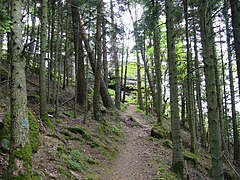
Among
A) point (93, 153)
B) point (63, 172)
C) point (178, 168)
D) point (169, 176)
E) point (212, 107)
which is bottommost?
point (169, 176)

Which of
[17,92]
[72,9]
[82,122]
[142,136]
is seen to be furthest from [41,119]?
[72,9]

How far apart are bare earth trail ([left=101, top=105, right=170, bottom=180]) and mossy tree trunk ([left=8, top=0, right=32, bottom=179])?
3.28m

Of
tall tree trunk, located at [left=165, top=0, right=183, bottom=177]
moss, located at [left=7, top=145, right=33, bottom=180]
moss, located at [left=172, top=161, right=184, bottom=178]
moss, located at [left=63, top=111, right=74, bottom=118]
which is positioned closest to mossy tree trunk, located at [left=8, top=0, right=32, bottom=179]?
moss, located at [left=7, top=145, right=33, bottom=180]

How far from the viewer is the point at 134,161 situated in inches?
360

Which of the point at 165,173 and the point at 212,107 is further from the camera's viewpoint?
the point at 165,173

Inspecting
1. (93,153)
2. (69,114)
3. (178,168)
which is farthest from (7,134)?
(69,114)

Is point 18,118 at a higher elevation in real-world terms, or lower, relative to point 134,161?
higher

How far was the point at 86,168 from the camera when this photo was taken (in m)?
7.29

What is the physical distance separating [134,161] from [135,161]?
4 cm

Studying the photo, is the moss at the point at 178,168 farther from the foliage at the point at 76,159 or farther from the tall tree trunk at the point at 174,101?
the foliage at the point at 76,159

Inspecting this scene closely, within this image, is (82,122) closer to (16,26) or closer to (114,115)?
(114,115)

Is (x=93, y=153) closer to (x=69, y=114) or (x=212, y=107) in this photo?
(x=69, y=114)

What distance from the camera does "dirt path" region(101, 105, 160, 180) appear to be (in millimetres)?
7582

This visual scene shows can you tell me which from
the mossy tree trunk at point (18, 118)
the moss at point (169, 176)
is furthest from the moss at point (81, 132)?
the mossy tree trunk at point (18, 118)
